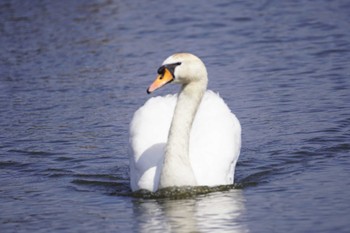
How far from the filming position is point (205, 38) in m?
17.0

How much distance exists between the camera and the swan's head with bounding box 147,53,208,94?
920 cm

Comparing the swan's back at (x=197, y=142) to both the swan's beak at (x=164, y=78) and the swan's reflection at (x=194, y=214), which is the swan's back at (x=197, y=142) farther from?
the swan's beak at (x=164, y=78)

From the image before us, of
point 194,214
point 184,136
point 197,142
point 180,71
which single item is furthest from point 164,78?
point 194,214

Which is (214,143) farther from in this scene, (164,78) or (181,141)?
(164,78)

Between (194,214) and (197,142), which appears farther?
(197,142)

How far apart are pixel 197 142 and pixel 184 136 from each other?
0.55m

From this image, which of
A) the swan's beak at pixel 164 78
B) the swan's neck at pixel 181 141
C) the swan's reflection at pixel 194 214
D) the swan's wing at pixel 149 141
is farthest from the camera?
the swan's wing at pixel 149 141

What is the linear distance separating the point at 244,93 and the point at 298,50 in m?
2.51

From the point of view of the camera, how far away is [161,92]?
14031 millimetres

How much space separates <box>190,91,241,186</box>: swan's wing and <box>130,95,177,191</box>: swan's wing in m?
0.32

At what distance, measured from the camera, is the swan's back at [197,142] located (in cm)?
964

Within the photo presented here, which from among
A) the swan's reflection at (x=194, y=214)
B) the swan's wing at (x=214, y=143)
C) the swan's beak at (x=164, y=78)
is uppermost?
the swan's beak at (x=164, y=78)

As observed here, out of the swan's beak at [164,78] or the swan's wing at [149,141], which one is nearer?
the swan's beak at [164,78]

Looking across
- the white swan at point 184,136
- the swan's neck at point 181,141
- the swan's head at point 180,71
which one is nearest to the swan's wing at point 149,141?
the white swan at point 184,136
